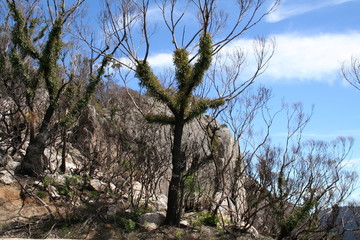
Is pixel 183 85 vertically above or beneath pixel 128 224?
above

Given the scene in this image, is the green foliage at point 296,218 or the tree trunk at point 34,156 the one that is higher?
the tree trunk at point 34,156

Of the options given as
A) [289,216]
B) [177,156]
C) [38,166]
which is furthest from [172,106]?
[289,216]

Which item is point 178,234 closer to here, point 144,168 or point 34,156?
point 144,168

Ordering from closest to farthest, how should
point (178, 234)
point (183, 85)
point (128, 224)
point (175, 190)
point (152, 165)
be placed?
point (178, 234) < point (128, 224) < point (175, 190) < point (183, 85) < point (152, 165)

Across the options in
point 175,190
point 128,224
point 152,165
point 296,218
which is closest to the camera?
point 128,224

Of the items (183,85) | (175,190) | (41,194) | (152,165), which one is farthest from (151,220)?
(183,85)

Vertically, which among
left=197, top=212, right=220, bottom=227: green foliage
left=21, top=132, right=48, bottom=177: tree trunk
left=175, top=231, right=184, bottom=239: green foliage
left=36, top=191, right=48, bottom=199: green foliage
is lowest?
left=175, top=231, right=184, bottom=239: green foliage

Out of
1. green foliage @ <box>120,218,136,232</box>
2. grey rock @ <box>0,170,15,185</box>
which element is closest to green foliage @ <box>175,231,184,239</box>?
green foliage @ <box>120,218,136,232</box>

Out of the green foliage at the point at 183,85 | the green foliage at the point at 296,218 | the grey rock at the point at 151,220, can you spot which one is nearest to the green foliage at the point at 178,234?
the grey rock at the point at 151,220

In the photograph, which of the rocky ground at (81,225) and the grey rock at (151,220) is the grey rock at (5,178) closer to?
the rocky ground at (81,225)

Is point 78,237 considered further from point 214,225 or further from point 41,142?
point 41,142

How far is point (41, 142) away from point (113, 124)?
10.5 feet

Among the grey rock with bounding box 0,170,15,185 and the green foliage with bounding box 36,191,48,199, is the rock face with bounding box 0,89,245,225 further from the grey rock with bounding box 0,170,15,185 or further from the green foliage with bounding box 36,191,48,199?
the green foliage with bounding box 36,191,48,199

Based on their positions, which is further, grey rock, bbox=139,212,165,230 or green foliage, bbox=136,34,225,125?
green foliage, bbox=136,34,225,125
